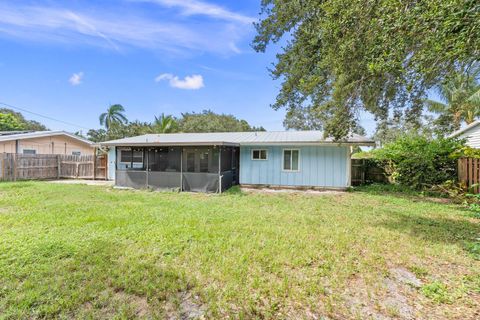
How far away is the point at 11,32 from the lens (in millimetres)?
11234

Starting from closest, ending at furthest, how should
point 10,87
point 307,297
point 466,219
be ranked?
1. point 307,297
2. point 466,219
3. point 10,87

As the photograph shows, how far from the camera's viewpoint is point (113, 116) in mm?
26234

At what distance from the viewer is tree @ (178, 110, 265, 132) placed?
29.2 metres

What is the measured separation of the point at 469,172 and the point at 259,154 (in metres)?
8.10

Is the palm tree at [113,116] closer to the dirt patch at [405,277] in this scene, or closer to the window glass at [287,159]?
the window glass at [287,159]

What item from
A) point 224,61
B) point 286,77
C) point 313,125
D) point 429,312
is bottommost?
point 429,312

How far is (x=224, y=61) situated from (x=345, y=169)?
995 cm

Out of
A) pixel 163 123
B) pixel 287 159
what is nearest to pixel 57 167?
pixel 163 123

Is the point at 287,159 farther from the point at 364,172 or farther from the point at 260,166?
the point at 364,172

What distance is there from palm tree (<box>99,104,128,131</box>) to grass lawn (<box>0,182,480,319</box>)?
72.4ft

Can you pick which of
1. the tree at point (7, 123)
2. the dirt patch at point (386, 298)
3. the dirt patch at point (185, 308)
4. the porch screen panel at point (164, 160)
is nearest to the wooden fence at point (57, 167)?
the porch screen panel at point (164, 160)

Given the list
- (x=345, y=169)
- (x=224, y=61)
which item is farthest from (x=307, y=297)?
(x=224, y=61)

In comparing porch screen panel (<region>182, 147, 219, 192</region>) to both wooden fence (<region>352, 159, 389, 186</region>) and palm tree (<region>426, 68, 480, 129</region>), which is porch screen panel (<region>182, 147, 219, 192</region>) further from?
palm tree (<region>426, 68, 480, 129</region>)

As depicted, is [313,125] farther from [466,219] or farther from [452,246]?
[452,246]
